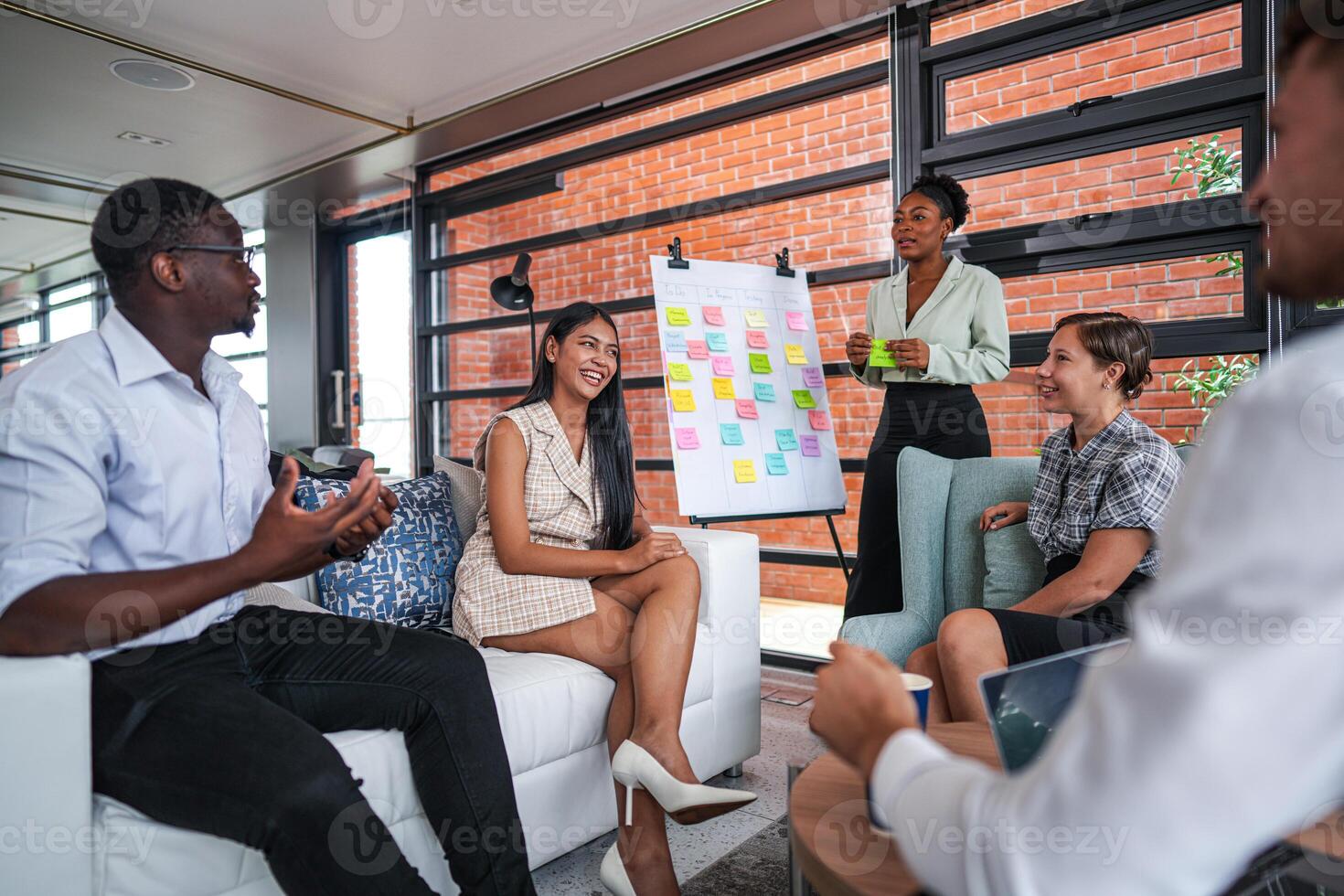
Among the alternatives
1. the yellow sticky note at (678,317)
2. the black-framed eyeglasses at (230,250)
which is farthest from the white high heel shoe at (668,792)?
the yellow sticky note at (678,317)

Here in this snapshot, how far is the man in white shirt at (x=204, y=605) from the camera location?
3.75 ft

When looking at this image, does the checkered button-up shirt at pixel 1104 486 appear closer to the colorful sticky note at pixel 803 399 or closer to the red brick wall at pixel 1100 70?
the colorful sticky note at pixel 803 399

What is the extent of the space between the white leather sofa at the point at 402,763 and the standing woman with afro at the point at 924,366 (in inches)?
Answer: 21.6

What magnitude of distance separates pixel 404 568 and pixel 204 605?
92cm

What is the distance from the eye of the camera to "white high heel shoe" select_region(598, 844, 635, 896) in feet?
5.26

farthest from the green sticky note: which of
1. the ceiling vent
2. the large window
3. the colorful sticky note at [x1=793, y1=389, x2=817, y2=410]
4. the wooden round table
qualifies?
the ceiling vent

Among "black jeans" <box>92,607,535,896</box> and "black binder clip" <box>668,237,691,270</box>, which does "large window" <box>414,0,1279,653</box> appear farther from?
"black jeans" <box>92,607,535,896</box>

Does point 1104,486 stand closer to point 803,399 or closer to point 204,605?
point 803,399

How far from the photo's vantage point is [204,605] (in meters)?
1.18

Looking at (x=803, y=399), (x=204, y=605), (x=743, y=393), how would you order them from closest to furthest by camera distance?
(x=204, y=605)
(x=743, y=393)
(x=803, y=399)

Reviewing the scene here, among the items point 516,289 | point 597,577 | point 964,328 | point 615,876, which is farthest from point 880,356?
point 516,289

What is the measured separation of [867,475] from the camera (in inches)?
108

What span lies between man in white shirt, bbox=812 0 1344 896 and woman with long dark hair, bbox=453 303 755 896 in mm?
1268

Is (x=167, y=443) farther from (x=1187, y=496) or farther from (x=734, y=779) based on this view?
(x=734, y=779)
